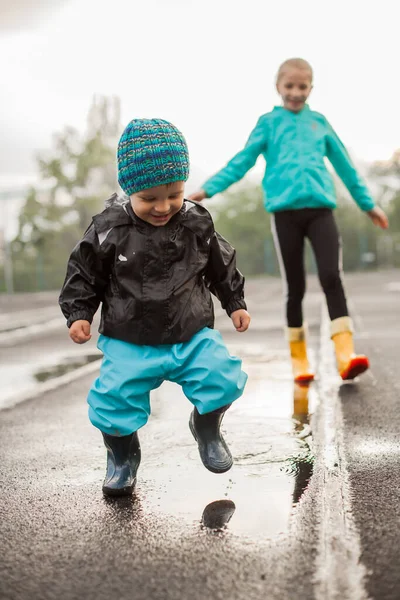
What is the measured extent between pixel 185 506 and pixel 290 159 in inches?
119

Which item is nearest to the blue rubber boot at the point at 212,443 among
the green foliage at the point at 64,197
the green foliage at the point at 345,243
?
the green foliage at the point at 345,243

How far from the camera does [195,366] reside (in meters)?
3.01

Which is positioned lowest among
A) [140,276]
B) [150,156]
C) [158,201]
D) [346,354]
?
[346,354]

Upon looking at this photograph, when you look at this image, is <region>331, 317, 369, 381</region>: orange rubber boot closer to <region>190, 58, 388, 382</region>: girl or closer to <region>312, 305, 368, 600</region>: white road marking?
<region>190, 58, 388, 382</region>: girl

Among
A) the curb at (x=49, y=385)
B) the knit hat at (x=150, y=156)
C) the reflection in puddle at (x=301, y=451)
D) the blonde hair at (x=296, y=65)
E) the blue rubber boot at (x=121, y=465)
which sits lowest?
the curb at (x=49, y=385)

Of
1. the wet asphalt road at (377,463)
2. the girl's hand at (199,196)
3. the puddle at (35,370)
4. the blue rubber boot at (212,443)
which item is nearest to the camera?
the wet asphalt road at (377,463)

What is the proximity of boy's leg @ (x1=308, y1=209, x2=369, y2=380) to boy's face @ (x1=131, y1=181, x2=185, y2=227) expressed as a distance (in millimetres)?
2330

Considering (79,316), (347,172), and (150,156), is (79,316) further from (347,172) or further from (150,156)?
(347,172)

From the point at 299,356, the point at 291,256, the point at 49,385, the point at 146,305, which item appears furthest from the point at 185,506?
the point at 49,385

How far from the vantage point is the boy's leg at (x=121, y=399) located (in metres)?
2.99

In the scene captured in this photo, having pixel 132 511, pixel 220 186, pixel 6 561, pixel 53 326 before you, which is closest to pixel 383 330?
pixel 220 186

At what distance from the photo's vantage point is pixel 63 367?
273 inches

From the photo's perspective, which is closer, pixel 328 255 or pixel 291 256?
pixel 328 255

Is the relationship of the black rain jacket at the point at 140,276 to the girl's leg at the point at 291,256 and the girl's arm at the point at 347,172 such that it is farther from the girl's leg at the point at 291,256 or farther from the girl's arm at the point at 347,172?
the girl's arm at the point at 347,172
